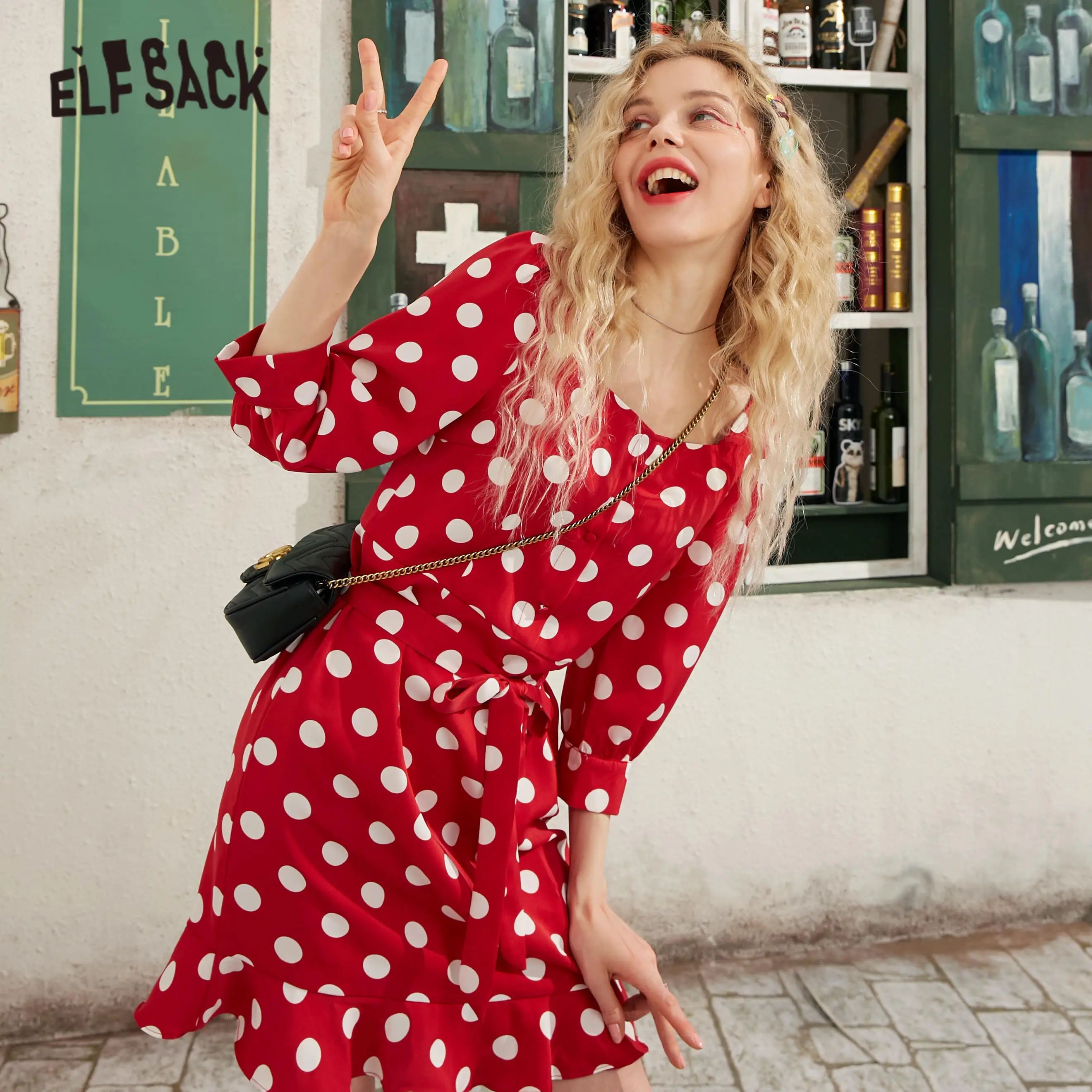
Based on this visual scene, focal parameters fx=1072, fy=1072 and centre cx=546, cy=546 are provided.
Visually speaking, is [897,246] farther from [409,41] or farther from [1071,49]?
[409,41]

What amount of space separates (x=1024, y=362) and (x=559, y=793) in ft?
5.93

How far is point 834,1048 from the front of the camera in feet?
7.07

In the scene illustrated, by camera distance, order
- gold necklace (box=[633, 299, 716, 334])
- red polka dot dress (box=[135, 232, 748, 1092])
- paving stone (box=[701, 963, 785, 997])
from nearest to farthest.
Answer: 1. red polka dot dress (box=[135, 232, 748, 1092])
2. gold necklace (box=[633, 299, 716, 334])
3. paving stone (box=[701, 963, 785, 997])

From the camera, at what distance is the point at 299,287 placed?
98 centimetres

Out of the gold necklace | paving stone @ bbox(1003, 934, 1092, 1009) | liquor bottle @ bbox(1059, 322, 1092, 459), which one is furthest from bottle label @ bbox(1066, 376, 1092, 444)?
the gold necklace

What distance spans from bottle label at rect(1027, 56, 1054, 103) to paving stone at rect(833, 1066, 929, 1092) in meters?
2.12

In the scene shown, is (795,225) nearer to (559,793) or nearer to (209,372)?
(559,793)

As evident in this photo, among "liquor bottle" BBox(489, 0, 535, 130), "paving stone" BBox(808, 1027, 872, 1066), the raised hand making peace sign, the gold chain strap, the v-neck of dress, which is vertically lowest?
"paving stone" BBox(808, 1027, 872, 1066)

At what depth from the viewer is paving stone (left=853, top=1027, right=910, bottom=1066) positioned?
210cm

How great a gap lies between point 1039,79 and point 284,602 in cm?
224

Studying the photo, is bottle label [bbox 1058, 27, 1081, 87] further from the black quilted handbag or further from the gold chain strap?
the black quilted handbag

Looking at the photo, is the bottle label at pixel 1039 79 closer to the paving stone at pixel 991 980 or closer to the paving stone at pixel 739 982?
the paving stone at pixel 991 980

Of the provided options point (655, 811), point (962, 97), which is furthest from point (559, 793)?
point (962, 97)

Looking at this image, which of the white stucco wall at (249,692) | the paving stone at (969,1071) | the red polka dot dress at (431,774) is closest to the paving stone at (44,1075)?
the white stucco wall at (249,692)
